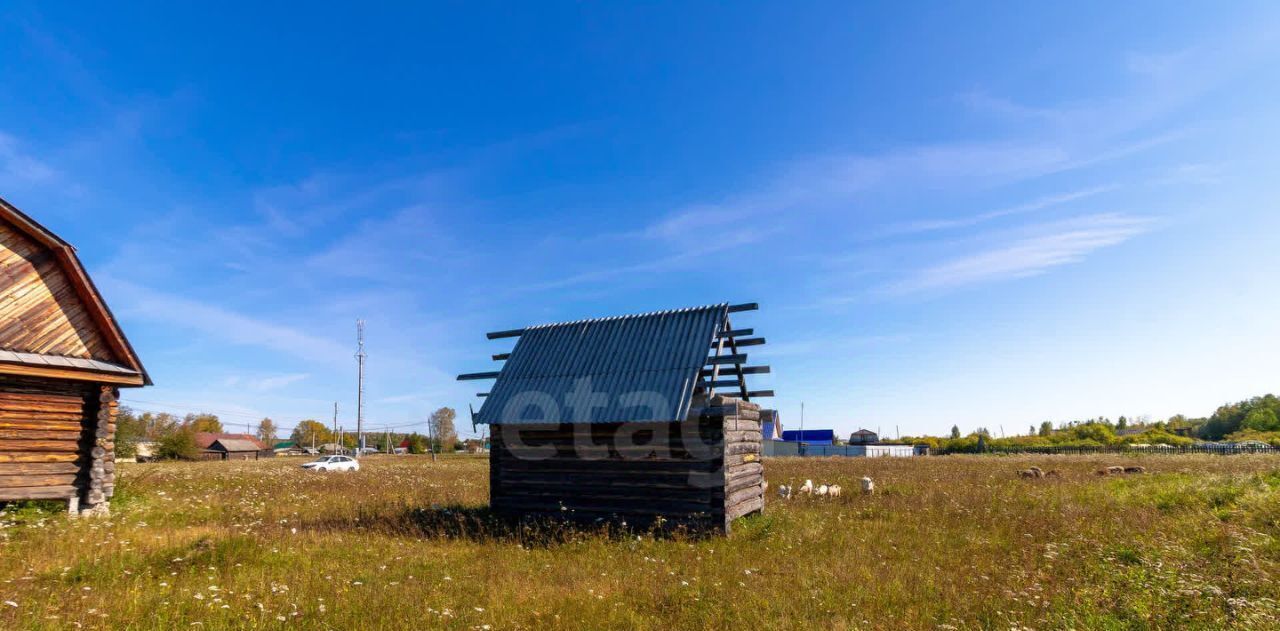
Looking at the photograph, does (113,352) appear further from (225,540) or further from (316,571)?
(316,571)

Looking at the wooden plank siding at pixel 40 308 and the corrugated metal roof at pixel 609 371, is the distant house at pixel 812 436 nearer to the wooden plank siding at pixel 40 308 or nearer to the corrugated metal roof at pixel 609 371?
the corrugated metal roof at pixel 609 371

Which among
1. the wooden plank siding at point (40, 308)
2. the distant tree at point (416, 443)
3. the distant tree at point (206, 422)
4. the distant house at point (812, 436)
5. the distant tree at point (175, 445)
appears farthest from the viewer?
the distant tree at point (206, 422)

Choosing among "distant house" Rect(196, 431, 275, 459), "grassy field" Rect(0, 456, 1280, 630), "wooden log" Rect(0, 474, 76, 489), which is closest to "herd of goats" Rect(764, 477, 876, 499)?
"grassy field" Rect(0, 456, 1280, 630)

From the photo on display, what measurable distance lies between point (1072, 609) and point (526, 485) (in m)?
11.1

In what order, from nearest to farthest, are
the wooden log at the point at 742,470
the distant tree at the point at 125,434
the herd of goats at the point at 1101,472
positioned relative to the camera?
the wooden log at the point at 742,470 < the herd of goats at the point at 1101,472 < the distant tree at the point at 125,434

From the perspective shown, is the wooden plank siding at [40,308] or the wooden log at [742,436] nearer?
the wooden log at [742,436]

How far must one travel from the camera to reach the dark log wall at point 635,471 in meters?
13.6

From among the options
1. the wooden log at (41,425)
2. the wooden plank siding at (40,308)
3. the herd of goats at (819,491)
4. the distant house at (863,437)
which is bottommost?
the distant house at (863,437)

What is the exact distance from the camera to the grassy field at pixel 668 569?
291 inches

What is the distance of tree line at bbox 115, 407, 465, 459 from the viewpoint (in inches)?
1889

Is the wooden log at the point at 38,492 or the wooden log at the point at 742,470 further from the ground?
A: the wooden log at the point at 742,470

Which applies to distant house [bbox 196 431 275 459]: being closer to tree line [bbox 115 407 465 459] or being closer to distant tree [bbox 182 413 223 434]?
tree line [bbox 115 407 465 459]

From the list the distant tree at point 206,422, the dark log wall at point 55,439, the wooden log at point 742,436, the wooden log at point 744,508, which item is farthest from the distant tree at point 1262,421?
the distant tree at point 206,422

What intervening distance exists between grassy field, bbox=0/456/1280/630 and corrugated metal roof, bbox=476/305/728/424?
262 centimetres
